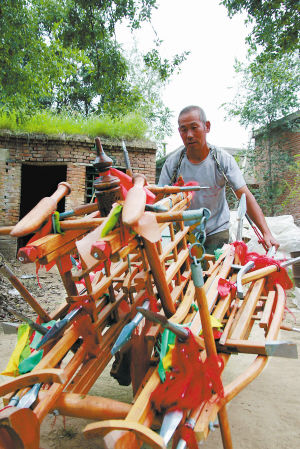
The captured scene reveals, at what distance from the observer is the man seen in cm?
294

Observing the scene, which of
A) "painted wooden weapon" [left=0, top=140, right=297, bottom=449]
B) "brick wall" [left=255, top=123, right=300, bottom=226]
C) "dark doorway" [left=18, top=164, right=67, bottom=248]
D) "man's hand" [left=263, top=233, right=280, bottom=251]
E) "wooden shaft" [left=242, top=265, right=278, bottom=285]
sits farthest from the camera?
"brick wall" [left=255, top=123, right=300, bottom=226]

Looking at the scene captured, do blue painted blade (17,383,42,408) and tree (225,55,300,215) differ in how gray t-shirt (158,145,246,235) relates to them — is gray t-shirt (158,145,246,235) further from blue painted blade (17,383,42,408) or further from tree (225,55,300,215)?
tree (225,55,300,215)

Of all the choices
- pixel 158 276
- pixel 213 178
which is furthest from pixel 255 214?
pixel 158 276

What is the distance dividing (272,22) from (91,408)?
5.32m

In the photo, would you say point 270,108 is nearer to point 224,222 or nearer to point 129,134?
point 129,134

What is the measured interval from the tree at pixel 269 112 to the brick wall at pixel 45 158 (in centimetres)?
500

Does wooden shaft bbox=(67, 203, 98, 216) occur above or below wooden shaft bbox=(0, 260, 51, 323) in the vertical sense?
above

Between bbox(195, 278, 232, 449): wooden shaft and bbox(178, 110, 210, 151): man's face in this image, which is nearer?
bbox(195, 278, 232, 449): wooden shaft

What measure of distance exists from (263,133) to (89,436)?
11890mm

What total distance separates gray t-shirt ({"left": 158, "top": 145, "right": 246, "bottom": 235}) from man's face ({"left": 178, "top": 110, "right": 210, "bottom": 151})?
0.13 metres

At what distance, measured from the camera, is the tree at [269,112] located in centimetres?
1078

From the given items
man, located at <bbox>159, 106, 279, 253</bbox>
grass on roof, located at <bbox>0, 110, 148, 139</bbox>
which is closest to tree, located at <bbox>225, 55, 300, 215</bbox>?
grass on roof, located at <bbox>0, 110, 148, 139</bbox>

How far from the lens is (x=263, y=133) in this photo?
1163 centimetres

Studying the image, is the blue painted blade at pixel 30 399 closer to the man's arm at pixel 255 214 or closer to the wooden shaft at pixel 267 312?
the wooden shaft at pixel 267 312
